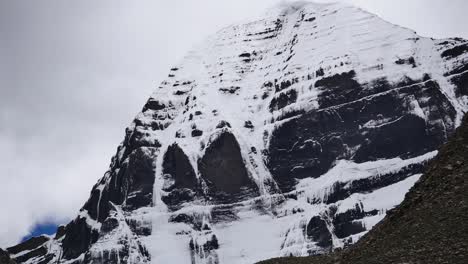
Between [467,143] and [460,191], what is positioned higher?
[467,143]

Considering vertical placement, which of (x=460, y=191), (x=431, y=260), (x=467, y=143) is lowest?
(x=431, y=260)

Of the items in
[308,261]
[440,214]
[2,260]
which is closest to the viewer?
[440,214]

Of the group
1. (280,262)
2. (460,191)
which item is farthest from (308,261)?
(460,191)

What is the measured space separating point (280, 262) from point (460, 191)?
1943 centimetres

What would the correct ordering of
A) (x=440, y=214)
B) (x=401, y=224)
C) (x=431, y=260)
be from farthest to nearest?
(x=401, y=224)
(x=440, y=214)
(x=431, y=260)

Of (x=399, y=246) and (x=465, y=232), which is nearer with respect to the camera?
(x=465, y=232)

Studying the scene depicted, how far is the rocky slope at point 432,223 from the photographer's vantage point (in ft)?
122

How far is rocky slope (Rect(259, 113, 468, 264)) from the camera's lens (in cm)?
3709

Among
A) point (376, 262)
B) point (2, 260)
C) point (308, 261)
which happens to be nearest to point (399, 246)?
point (376, 262)

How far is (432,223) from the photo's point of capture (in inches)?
1556

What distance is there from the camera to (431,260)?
1430 inches

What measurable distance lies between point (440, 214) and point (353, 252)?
7292 mm

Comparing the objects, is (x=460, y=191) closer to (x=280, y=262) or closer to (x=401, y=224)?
(x=401, y=224)

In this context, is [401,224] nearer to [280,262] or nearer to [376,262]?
[376,262]
